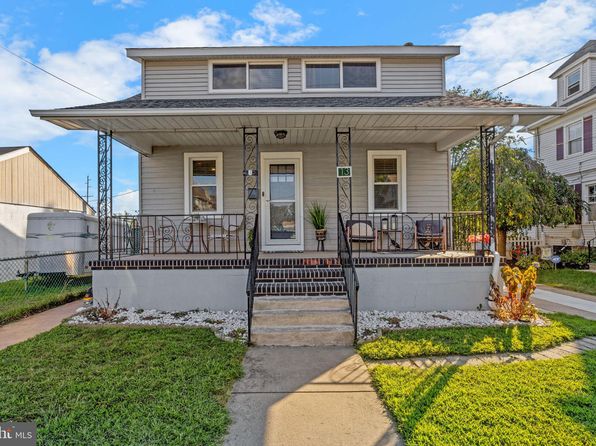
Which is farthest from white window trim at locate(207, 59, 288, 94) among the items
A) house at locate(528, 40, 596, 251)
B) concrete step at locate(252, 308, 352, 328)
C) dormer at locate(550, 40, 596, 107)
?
dormer at locate(550, 40, 596, 107)

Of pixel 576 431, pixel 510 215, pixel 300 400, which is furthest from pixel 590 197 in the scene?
pixel 300 400

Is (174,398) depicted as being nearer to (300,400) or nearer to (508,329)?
(300,400)

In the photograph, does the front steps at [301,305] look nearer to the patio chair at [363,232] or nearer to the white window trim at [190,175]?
the patio chair at [363,232]

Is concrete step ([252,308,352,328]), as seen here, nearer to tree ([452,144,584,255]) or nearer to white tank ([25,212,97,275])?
white tank ([25,212,97,275])

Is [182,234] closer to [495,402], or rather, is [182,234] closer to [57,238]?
[57,238]

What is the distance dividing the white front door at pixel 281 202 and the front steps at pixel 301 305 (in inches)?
76.0

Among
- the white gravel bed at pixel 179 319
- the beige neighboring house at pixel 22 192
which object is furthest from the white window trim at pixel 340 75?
the beige neighboring house at pixel 22 192

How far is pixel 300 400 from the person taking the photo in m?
2.98

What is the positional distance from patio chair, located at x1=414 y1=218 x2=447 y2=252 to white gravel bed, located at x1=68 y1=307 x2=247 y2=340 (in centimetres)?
388

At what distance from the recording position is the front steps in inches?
172

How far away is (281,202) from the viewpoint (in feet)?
25.5

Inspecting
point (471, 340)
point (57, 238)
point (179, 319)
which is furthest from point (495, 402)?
point (57, 238)

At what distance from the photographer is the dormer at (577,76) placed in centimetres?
1330

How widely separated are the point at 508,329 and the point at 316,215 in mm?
3992
